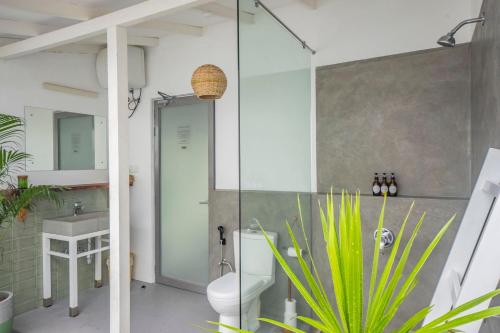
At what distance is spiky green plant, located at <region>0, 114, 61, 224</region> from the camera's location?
8.51 ft

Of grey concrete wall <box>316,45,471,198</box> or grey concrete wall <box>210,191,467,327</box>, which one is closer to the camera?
grey concrete wall <box>210,191,467,327</box>

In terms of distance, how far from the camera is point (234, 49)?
3.34 m

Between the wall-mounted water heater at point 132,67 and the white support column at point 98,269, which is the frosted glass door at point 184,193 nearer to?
the wall-mounted water heater at point 132,67

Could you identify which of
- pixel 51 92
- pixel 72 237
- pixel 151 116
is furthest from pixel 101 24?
pixel 72 237

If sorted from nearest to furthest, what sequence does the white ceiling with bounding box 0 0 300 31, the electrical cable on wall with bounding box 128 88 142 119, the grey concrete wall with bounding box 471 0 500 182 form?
the grey concrete wall with bounding box 471 0 500 182 → the white ceiling with bounding box 0 0 300 31 → the electrical cable on wall with bounding box 128 88 142 119

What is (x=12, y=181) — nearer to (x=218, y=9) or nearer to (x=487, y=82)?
(x=218, y=9)

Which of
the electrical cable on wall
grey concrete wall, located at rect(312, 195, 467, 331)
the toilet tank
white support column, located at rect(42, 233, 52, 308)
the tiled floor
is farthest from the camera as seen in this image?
the electrical cable on wall

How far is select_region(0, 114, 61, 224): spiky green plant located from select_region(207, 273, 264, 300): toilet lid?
1.62 meters

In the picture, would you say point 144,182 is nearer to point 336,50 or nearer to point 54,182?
point 54,182

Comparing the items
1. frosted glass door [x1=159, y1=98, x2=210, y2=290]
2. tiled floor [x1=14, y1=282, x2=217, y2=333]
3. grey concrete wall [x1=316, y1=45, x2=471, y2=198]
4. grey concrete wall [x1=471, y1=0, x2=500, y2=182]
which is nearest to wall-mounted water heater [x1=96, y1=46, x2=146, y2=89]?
frosted glass door [x1=159, y1=98, x2=210, y2=290]

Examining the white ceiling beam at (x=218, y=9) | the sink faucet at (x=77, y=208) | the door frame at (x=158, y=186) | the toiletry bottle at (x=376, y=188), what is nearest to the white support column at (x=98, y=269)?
the sink faucet at (x=77, y=208)

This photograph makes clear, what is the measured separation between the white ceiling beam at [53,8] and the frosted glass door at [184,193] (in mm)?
1415

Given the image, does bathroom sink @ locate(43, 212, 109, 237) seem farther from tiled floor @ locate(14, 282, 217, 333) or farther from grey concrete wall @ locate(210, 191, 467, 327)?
grey concrete wall @ locate(210, 191, 467, 327)

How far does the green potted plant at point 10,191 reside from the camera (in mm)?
2572
